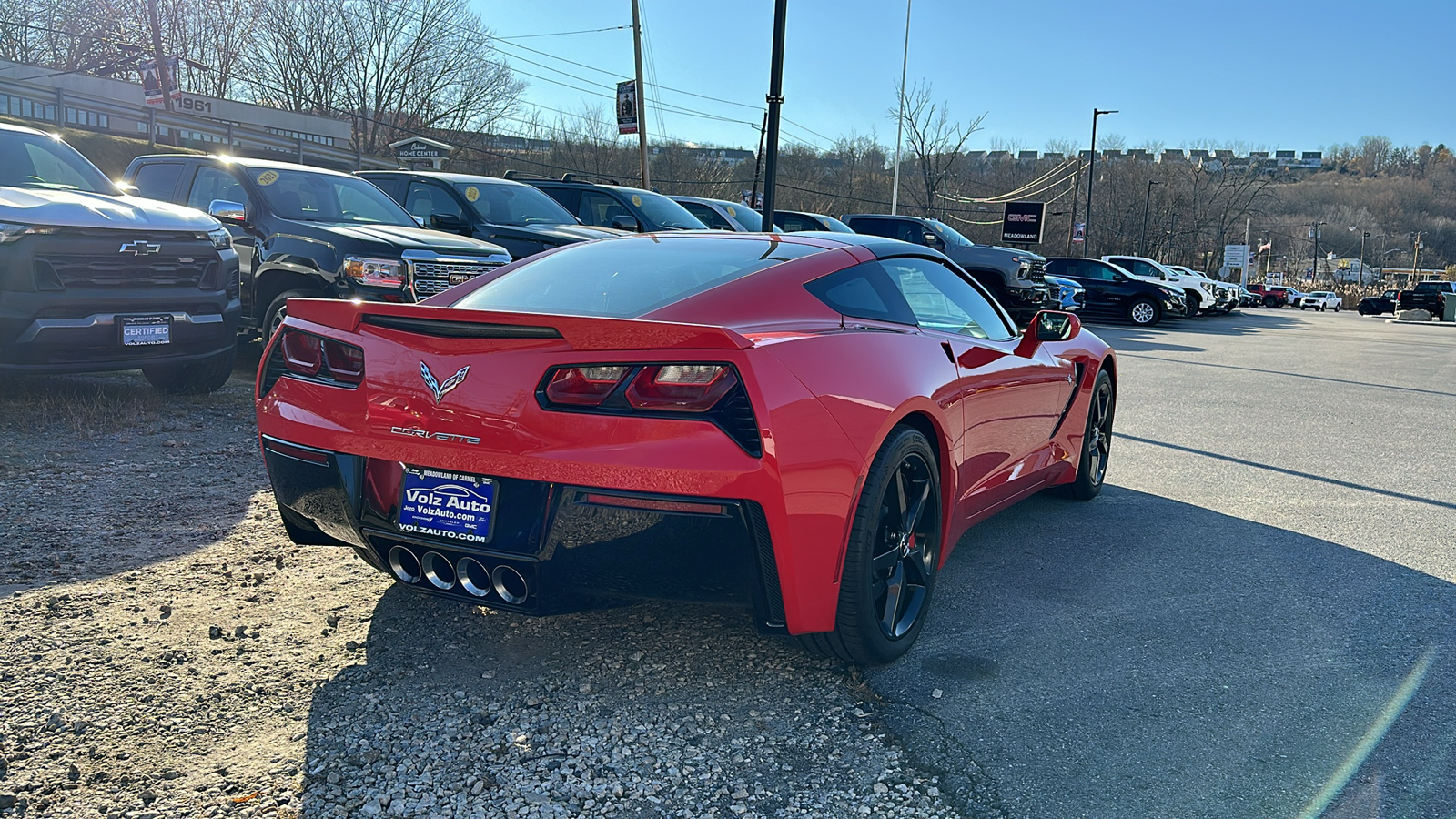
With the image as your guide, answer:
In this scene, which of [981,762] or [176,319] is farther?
[176,319]

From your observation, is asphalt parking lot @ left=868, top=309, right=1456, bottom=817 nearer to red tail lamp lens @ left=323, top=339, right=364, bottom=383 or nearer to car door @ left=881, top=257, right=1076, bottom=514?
car door @ left=881, top=257, right=1076, bottom=514

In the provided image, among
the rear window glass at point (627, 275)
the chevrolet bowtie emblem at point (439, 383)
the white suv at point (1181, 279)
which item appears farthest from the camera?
the white suv at point (1181, 279)

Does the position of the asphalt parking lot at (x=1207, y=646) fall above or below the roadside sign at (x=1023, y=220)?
below

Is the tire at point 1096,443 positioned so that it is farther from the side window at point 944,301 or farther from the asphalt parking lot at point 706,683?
the side window at point 944,301

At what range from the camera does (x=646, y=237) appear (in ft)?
14.6

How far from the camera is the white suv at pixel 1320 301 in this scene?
2653 inches

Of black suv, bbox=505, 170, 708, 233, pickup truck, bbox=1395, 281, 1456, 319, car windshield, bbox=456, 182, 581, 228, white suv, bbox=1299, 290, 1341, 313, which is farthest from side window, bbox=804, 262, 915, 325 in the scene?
white suv, bbox=1299, 290, 1341, 313

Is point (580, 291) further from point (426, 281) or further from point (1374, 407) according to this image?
point (1374, 407)

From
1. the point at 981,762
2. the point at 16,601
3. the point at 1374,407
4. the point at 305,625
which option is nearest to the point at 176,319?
the point at 16,601

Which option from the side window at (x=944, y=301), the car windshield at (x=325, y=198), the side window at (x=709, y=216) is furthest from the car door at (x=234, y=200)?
the side window at (x=709, y=216)

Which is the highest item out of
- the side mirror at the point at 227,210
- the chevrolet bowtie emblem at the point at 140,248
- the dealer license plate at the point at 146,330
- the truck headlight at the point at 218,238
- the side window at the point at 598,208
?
the side window at the point at 598,208

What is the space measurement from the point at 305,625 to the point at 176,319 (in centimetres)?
403

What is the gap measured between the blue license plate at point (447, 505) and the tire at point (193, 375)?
5.05 metres

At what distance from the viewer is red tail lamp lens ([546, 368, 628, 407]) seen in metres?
2.84
